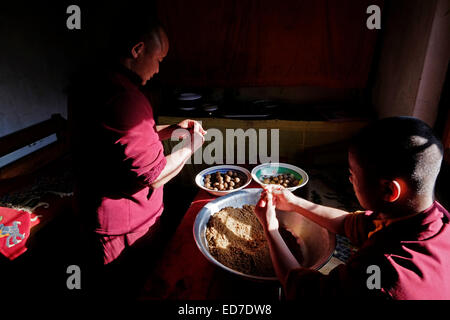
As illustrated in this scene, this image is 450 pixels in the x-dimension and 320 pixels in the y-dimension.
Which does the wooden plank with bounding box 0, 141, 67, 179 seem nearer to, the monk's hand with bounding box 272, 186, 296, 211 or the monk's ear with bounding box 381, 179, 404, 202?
the monk's hand with bounding box 272, 186, 296, 211

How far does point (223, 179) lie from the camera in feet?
7.77

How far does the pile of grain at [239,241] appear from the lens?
1.47 m

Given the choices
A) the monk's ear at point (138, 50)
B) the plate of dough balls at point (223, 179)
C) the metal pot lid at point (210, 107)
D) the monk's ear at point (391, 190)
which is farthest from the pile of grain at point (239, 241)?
the metal pot lid at point (210, 107)

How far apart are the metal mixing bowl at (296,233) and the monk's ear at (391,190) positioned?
0.45 m

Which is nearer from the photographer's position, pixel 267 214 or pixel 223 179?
pixel 267 214

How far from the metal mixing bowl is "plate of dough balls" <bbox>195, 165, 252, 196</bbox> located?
18 cm

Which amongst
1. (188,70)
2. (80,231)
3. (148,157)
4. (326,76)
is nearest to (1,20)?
(188,70)

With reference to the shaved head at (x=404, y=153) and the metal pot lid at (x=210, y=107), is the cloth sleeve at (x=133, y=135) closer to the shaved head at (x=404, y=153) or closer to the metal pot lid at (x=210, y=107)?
the shaved head at (x=404, y=153)

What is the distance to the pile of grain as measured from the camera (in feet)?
4.83

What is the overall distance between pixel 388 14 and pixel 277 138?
7.26ft

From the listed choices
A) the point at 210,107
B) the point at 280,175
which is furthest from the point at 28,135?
the point at 280,175

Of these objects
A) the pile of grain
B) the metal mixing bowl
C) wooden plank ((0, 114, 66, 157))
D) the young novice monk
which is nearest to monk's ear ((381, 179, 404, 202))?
the young novice monk

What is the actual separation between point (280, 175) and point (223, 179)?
501 millimetres

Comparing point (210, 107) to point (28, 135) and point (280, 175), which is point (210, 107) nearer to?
point (280, 175)
